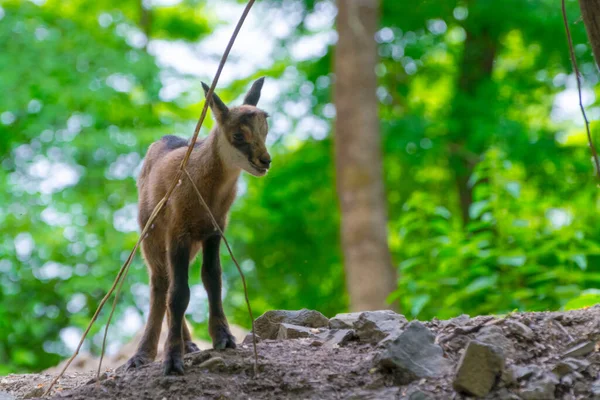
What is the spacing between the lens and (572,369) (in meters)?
3.77

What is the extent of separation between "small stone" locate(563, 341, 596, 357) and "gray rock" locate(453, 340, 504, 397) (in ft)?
1.86

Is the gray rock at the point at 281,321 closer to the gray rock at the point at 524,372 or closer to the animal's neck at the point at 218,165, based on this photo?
the animal's neck at the point at 218,165

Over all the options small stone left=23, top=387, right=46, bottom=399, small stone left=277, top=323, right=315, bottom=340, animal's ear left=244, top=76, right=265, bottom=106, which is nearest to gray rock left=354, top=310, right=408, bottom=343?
small stone left=277, top=323, right=315, bottom=340

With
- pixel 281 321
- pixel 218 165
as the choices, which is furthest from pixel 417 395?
pixel 218 165

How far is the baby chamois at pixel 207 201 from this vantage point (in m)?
4.59

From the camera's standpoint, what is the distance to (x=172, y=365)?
4340 millimetres

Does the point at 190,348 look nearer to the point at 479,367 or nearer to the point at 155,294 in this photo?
the point at 155,294

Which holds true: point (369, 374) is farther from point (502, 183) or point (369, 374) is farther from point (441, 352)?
point (502, 183)

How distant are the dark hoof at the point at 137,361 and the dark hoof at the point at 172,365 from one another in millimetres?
838

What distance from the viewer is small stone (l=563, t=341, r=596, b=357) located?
3.95m

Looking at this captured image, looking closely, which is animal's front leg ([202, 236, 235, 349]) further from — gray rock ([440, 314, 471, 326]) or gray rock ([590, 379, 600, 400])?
gray rock ([590, 379, 600, 400])

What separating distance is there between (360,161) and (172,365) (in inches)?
253

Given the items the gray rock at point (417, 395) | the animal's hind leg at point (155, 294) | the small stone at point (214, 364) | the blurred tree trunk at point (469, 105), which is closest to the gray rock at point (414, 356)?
the gray rock at point (417, 395)

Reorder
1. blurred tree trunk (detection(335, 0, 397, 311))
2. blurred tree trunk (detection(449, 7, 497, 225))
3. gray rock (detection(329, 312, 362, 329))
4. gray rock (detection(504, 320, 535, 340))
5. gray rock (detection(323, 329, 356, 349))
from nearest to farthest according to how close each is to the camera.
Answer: gray rock (detection(504, 320, 535, 340)), gray rock (detection(323, 329, 356, 349)), gray rock (detection(329, 312, 362, 329)), blurred tree trunk (detection(335, 0, 397, 311)), blurred tree trunk (detection(449, 7, 497, 225))
